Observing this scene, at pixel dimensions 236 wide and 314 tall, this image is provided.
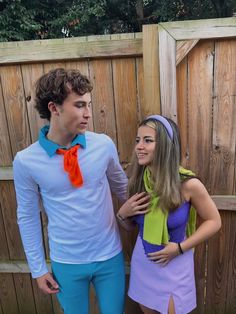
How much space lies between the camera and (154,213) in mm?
1513

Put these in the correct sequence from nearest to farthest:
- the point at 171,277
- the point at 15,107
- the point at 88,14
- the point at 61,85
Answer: the point at 61,85 → the point at 171,277 → the point at 15,107 → the point at 88,14

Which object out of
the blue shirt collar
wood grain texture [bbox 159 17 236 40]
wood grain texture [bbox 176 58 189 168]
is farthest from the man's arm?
wood grain texture [bbox 159 17 236 40]

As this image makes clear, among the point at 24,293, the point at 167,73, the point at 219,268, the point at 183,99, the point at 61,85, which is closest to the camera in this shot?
the point at 61,85

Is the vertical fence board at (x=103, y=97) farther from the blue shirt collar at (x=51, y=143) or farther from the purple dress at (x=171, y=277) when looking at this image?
the purple dress at (x=171, y=277)

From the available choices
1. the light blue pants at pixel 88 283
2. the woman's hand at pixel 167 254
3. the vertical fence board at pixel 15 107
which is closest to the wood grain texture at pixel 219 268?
the woman's hand at pixel 167 254

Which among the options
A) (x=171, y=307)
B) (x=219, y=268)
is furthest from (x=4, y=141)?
(x=219, y=268)

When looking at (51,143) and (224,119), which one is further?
(224,119)

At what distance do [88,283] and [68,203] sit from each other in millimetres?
482

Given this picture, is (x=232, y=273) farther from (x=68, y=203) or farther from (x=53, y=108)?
(x=53, y=108)

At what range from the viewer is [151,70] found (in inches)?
67.6

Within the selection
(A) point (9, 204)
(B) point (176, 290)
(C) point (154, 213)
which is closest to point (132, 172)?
(C) point (154, 213)

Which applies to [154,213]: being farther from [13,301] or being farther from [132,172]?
[13,301]

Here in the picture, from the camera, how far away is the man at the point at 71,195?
1404mm

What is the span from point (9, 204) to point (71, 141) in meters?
0.96
